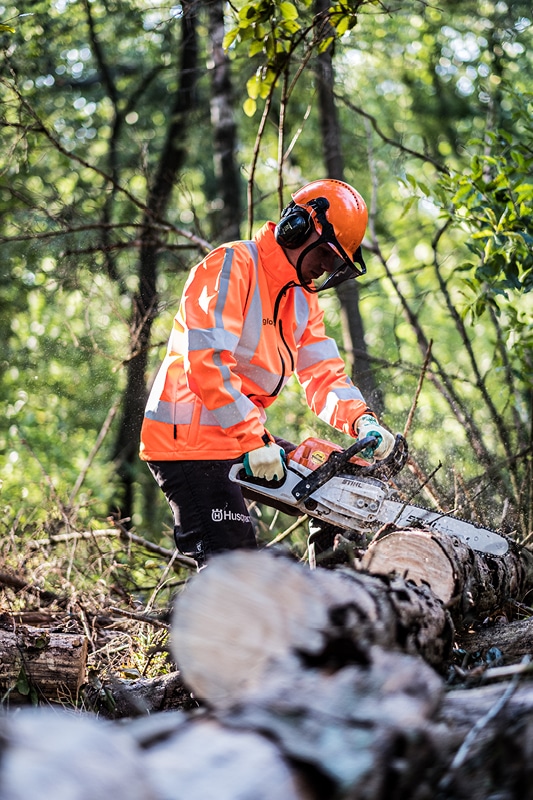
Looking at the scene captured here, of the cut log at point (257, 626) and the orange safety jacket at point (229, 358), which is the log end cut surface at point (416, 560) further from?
the cut log at point (257, 626)

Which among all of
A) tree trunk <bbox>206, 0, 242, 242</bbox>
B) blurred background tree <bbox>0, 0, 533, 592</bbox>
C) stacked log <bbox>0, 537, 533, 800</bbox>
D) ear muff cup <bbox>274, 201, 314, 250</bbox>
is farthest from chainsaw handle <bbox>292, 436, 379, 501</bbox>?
tree trunk <bbox>206, 0, 242, 242</bbox>

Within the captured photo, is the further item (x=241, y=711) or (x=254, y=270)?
(x=254, y=270)

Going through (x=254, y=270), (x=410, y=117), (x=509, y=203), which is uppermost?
(x=410, y=117)

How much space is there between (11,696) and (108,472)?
683 cm

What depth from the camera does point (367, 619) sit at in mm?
1830

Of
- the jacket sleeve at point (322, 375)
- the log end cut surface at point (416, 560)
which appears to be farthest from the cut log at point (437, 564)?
the jacket sleeve at point (322, 375)

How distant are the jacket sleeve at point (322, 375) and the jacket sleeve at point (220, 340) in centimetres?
69

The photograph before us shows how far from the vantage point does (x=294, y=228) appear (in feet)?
11.3

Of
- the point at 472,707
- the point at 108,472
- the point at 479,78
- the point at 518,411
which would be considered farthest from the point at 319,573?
the point at 108,472

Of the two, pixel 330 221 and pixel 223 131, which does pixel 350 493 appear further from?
pixel 223 131

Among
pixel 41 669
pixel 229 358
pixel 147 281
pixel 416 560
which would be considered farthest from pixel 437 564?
pixel 147 281

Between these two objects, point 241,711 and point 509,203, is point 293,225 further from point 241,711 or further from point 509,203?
point 241,711

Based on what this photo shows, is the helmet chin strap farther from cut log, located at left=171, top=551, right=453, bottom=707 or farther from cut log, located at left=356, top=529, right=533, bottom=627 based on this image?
cut log, located at left=171, top=551, right=453, bottom=707

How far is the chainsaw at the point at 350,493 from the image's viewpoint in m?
3.34
